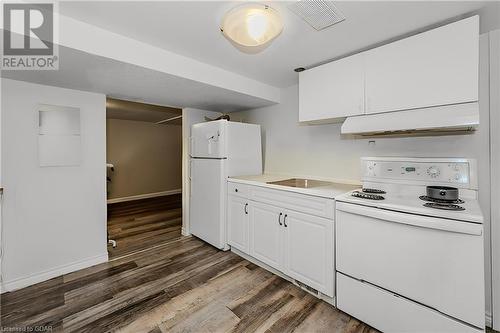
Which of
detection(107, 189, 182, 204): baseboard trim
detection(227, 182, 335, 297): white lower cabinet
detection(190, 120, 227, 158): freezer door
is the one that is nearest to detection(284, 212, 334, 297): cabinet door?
detection(227, 182, 335, 297): white lower cabinet

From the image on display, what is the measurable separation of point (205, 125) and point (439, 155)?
2477 mm

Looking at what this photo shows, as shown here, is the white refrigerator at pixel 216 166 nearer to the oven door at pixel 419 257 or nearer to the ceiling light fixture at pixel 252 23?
the ceiling light fixture at pixel 252 23

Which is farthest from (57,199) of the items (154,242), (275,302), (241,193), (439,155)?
(439,155)

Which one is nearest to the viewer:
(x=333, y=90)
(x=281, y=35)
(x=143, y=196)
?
A: (x=281, y=35)

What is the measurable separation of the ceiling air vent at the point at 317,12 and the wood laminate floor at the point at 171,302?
7.08 ft

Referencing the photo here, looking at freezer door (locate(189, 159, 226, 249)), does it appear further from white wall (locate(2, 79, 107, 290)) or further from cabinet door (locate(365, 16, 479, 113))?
cabinet door (locate(365, 16, 479, 113))

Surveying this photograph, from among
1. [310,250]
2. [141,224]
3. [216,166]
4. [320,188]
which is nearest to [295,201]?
[320,188]

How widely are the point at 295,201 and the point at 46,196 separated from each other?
244cm

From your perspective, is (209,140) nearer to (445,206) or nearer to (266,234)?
(266,234)

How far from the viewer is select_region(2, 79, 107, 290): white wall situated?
6.52 feet

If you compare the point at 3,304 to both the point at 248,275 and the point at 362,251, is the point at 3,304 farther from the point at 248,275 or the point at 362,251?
the point at 362,251

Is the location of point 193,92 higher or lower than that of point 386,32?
lower

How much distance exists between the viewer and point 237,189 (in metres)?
2.64

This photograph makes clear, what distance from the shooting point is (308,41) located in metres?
1.77
